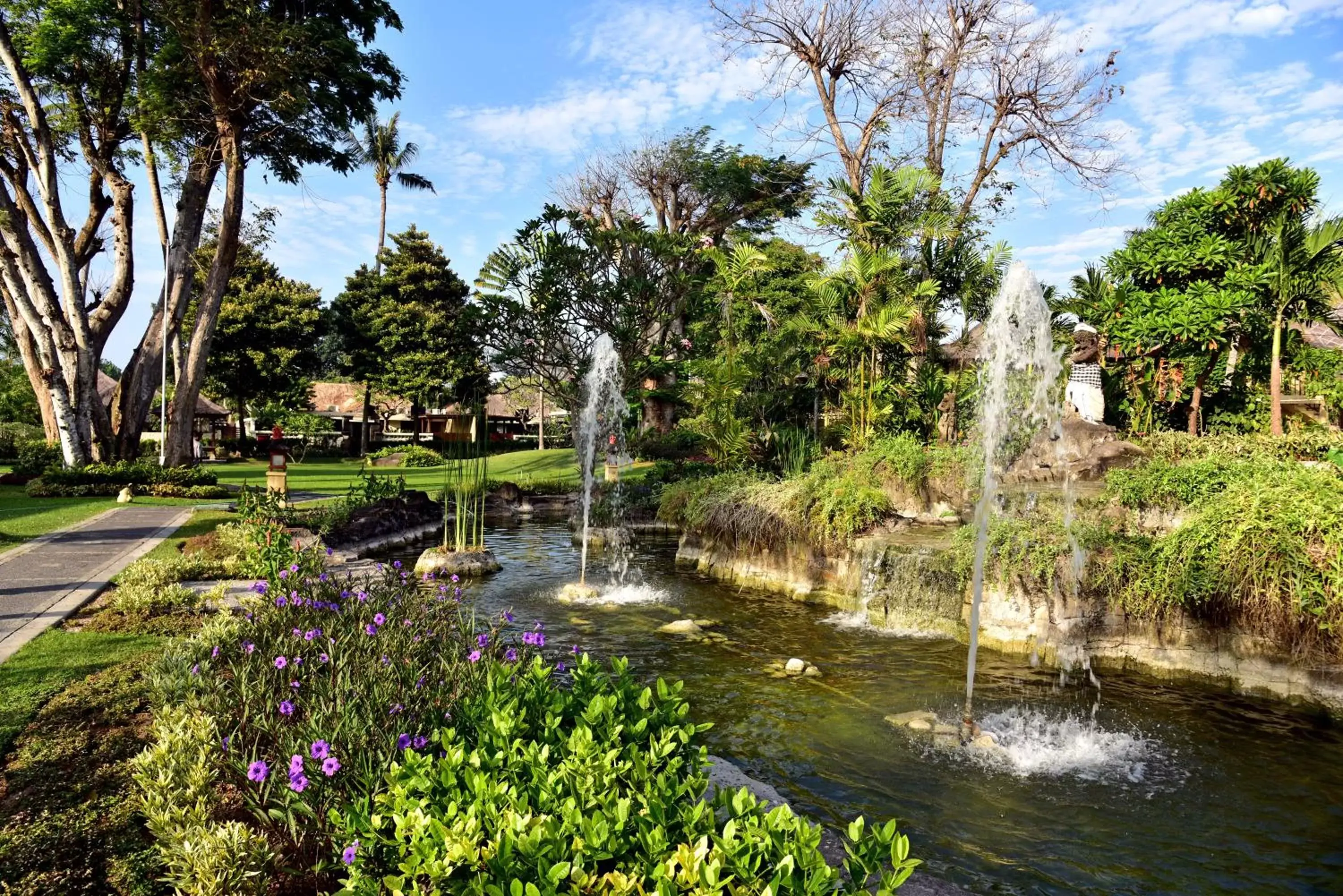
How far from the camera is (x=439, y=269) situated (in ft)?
116

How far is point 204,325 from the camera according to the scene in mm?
17531

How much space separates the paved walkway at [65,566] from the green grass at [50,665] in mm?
156

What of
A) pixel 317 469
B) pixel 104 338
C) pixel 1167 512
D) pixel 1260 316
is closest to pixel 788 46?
pixel 1260 316

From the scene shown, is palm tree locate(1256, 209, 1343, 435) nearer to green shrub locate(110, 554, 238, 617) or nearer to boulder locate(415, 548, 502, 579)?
boulder locate(415, 548, 502, 579)

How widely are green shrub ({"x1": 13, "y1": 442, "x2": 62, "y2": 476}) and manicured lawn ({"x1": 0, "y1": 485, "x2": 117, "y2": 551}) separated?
1.13 m

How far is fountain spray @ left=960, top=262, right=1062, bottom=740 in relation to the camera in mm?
6133

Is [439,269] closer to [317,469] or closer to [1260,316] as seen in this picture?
[317,469]

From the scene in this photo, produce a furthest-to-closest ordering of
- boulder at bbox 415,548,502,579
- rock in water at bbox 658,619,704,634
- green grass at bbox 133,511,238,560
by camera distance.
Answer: boulder at bbox 415,548,502,579
green grass at bbox 133,511,238,560
rock in water at bbox 658,619,704,634

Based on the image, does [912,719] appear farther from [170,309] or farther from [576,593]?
[170,309]

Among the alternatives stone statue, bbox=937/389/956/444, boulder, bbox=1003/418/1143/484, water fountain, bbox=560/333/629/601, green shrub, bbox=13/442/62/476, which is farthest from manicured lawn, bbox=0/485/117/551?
stone statue, bbox=937/389/956/444

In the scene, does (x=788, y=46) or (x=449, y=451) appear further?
(x=788, y=46)

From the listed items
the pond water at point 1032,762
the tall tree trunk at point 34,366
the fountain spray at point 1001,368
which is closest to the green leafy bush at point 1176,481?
the fountain spray at point 1001,368

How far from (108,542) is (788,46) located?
777 inches

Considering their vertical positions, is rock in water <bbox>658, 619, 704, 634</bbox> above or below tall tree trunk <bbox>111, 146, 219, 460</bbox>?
below
